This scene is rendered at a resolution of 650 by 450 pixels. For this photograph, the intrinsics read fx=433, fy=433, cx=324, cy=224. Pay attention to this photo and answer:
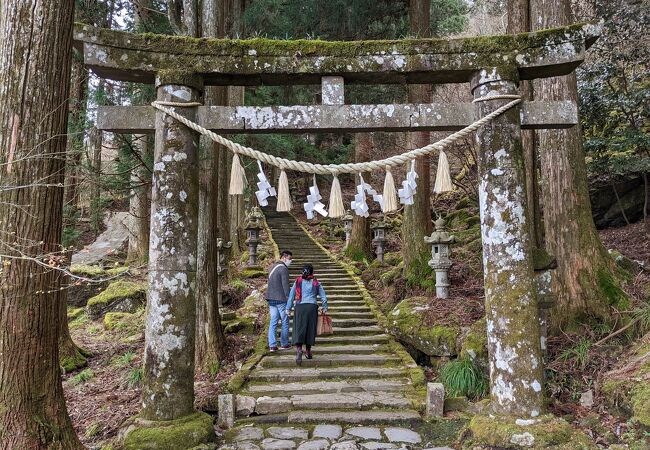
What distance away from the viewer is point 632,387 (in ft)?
15.2

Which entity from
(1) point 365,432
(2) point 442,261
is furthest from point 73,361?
(2) point 442,261

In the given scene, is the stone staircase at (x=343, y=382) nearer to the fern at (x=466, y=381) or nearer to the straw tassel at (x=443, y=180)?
the fern at (x=466, y=381)

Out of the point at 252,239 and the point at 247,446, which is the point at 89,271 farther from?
the point at 247,446

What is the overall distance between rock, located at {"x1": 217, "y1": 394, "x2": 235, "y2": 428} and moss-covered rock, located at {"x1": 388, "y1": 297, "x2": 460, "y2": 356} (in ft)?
11.2

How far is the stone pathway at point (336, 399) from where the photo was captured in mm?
4805

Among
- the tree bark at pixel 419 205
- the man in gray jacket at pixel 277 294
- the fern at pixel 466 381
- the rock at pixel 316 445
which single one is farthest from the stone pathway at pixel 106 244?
the fern at pixel 466 381

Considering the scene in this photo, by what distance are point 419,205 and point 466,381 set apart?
5.03 meters

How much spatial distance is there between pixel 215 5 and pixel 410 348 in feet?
23.1

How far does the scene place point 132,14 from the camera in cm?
1062

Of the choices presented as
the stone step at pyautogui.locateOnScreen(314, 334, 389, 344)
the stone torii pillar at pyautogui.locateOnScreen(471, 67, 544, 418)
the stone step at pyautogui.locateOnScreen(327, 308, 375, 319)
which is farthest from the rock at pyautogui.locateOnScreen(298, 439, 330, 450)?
the stone step at pyautogui.locateOnScreen(327, 308, 375, 319)

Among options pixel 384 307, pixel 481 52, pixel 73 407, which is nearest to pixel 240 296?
pixel 384 307

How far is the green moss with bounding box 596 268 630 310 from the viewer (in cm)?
619

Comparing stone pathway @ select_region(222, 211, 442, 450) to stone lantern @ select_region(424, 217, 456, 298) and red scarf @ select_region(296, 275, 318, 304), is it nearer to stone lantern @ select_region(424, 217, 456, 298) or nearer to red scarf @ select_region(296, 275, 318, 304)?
red scarf @ select_region(296, 275, 318, 304)

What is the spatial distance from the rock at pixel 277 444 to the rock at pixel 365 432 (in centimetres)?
71
